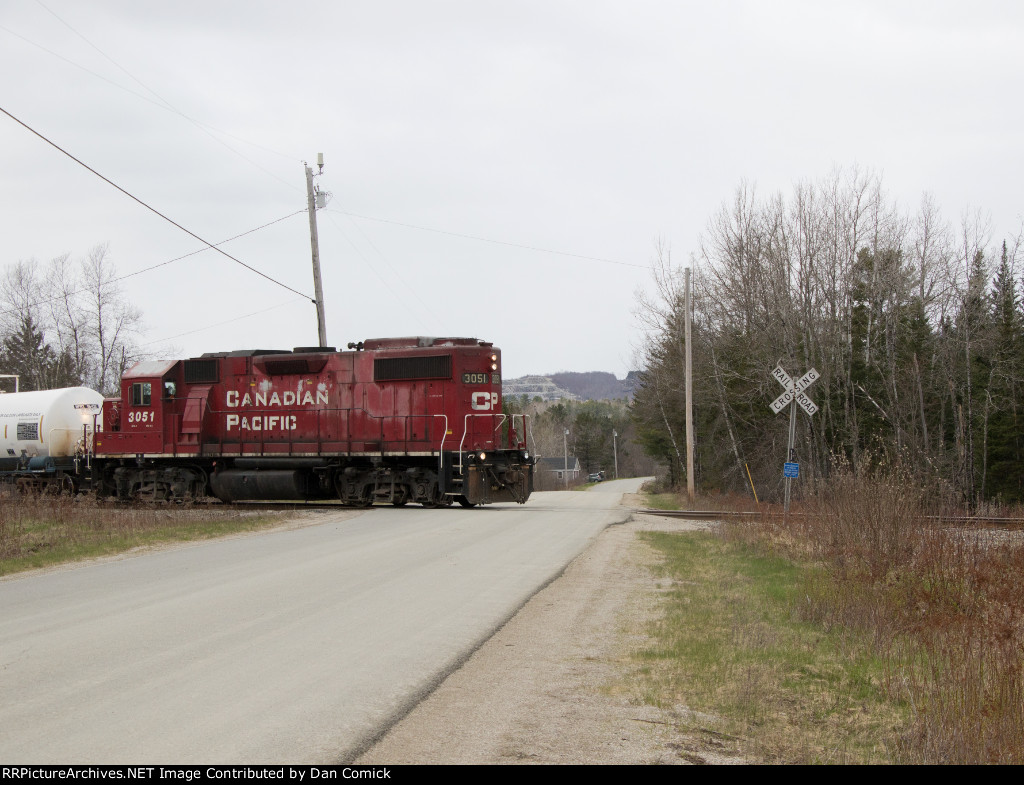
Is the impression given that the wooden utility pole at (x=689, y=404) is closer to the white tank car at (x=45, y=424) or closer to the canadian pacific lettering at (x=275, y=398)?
the canadian pacific lettering at (x=275, y=398)

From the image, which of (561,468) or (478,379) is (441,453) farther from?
(561,468)

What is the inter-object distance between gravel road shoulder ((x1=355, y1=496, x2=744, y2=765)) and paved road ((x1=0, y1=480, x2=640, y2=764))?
28 centimetres

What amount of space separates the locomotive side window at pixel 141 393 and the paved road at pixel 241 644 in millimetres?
13794

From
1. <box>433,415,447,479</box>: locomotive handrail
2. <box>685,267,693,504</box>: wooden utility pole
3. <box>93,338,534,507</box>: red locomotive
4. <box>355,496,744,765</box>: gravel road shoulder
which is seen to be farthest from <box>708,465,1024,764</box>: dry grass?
<box>685,267,693,504</box>: wooden utility pole

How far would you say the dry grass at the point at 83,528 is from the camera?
572 inches

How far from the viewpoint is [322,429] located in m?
26.1

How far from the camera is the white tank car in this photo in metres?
29.0

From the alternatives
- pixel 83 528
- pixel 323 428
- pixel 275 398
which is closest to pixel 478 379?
pixel 323 428

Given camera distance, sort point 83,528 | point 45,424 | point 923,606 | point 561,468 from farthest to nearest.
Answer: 1. point 561,468
2. point 45,424
3. point 83,528
4. point 923,606

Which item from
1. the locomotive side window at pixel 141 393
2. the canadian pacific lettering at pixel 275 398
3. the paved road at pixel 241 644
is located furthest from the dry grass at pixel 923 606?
the locomotive side window at pixel 141 393

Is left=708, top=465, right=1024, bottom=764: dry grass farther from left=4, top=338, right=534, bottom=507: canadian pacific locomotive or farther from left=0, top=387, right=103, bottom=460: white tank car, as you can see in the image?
left=0, top=387, right=103, bottom=460: white tank car

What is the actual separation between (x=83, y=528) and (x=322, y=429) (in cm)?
895

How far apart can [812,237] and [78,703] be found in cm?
3774

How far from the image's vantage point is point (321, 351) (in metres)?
26.5
